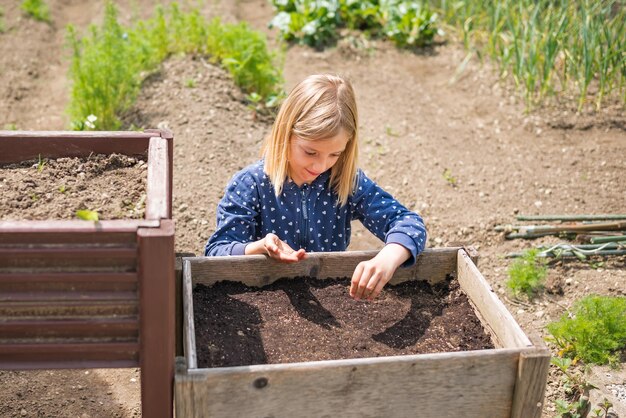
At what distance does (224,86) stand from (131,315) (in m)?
4.00

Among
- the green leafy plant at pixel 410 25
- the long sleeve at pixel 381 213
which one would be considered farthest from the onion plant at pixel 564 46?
the long sleeve at pixel 381 213

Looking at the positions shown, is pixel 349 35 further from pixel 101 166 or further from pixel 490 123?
pixel 101 166

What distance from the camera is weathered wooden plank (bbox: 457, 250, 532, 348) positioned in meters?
2.29

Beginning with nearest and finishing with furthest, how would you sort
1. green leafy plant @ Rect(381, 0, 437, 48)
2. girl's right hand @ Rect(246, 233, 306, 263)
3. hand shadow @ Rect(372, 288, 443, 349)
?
1. hand shadow @ Rect(372, 288, 443, 349)
2. girl's right hand @ Rect(246, 233, 306, 263)
3. green leafy plant @ Rect(381, 0, 437, 48)

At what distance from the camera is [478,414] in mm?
2227

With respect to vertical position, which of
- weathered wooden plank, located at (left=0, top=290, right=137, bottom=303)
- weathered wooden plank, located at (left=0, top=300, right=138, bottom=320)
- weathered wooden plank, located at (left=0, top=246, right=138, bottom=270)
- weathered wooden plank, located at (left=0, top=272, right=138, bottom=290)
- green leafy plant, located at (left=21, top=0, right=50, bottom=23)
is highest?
weathered wooden plank, located at (left=0, top=246, right=138, bottom=270)

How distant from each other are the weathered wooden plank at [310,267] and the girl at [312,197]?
0.19 ft

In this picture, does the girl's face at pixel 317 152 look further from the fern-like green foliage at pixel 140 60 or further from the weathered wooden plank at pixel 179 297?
the fern-like green foliage at pixel 140 60

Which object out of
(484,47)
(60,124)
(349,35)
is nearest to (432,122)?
(484,47)

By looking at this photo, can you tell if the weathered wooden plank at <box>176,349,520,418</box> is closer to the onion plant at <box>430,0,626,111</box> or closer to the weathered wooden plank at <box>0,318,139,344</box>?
the weathered wooden plank at <box>0,318,139,344</box>

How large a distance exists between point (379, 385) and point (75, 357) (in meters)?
0.78

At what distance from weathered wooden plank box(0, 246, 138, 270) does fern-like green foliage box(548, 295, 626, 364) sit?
2.07 metres

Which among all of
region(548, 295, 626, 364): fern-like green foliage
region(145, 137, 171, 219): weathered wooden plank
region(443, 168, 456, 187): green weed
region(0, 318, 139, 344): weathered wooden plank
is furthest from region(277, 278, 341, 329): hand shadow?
region(443, 168, 456, 187): green weed

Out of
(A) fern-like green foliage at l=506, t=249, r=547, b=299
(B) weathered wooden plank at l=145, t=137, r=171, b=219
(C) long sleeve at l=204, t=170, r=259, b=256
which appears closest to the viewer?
(B) weathered wooden plank at l=145, t=137, r=171, b=219
